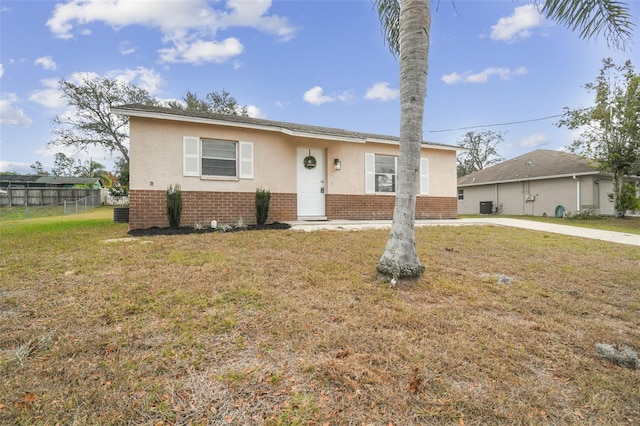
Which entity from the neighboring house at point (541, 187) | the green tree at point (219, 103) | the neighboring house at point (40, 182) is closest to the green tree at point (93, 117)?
the green tree at point (219, 103)

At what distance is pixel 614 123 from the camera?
15250 millimetres

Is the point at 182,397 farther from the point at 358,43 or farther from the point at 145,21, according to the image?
the point at 145,21

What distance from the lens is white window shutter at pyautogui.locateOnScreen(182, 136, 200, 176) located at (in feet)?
28.0

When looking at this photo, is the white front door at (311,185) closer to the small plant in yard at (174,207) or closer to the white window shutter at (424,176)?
the small plant in yard at (174,207)

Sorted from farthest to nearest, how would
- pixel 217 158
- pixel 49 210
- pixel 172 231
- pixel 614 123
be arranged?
pixel 49 210, pixel 614 123, pixel 217 158, pixel 172 231

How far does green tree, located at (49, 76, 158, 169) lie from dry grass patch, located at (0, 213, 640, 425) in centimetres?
1996

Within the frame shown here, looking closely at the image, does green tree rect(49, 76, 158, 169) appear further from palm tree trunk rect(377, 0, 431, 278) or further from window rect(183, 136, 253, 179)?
palm tree trunk rect(377, 0, 431, 278)

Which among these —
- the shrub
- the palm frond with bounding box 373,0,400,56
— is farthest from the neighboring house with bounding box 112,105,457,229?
the palm frond with bounding box 373,0,400,56

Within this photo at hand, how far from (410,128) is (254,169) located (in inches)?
256

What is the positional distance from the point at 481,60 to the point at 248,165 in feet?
34.7

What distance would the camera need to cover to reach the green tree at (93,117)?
19.4 m

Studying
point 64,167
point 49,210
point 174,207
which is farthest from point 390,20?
point 64,167

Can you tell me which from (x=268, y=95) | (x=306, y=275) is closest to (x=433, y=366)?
(x=306, y=275)

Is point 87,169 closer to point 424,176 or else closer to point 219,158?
point 219,158
